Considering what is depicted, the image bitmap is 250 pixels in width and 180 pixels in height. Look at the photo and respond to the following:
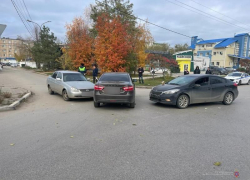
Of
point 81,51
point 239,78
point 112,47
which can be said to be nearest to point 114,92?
point 112,47

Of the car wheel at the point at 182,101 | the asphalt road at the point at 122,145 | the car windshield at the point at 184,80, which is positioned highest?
the car windshield at the point at 184,80

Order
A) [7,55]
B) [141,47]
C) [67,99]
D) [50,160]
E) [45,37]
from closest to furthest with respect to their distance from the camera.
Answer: [50,160] → [67,99] → [141,47] → [45,37] → [7,55]

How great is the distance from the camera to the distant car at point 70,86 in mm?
9496

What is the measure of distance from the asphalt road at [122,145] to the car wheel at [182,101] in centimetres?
104

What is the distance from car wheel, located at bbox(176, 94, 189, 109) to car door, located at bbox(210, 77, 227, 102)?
153 cm

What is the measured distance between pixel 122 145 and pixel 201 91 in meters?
5.85

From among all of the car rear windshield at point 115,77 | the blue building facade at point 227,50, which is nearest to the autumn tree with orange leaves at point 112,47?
the car rear windshield at point 115,77

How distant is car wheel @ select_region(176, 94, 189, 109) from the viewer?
8516 millimetres

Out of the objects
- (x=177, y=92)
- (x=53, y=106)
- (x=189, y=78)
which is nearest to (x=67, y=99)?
(x=53, y=106)

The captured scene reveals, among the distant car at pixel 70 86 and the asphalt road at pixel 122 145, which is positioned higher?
the distant car at pixel 70 86

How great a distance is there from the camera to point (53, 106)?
8617 mm

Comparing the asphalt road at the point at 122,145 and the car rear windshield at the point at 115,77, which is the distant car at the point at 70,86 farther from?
the asphalt road at the point at 122,145

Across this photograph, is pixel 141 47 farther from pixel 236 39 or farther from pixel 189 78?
pixel 236 39

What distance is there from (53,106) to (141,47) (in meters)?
21.2
